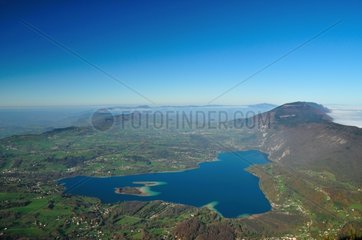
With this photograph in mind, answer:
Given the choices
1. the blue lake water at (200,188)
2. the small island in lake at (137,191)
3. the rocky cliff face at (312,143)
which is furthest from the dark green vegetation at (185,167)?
the small island in lake at (137,191)

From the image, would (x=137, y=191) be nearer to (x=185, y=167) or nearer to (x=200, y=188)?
(x=200, y=188)

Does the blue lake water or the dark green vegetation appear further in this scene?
the blue lake water

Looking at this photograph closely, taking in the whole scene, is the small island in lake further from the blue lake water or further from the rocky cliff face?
the rocky cliff face

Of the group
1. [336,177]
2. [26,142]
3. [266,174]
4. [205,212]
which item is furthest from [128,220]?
→ [26,142]

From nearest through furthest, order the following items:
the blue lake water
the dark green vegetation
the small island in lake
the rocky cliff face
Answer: the dark green vegetation, the blue lake water, the small island in lake, the rocky cliff face

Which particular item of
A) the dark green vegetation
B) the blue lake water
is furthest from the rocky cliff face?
the blue lake water

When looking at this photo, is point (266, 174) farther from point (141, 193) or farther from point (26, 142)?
point (26, 142)

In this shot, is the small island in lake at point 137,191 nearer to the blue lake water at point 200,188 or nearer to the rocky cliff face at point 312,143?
the blue lake water at point 200,188
